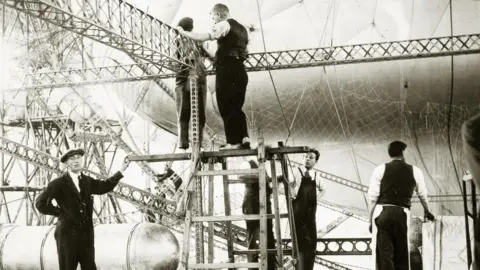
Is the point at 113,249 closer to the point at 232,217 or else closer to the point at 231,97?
the point at 231,97

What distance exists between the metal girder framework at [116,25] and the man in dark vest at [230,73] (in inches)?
34.6

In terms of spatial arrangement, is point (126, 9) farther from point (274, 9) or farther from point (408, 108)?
point (408, 108)

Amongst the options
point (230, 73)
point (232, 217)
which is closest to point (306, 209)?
point (232, 217)

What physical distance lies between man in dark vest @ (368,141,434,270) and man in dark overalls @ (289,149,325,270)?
→ 1001 millimetres

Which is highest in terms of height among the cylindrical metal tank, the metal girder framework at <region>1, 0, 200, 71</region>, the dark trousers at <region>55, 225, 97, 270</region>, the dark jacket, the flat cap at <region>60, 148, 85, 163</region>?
the metal girder framework at <region>1, 0, 200, 71</region>

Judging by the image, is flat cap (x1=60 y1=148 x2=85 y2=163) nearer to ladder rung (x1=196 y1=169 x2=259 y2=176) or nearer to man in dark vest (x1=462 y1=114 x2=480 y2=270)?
ladder rung (x1=196 y1=169 x2=259 y2=176)

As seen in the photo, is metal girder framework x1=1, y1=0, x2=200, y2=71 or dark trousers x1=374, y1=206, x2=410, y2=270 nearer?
dark trousers x1=374, y1=206, x2=410, y2=270

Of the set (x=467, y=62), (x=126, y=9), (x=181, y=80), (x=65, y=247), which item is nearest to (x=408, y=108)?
(x=467, y=62)

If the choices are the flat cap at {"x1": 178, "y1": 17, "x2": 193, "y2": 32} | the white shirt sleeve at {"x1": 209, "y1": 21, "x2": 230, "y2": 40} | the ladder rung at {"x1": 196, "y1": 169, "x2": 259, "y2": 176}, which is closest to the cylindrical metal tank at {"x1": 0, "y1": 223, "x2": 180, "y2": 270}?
the flat cap at {"x1": 178, "y1": 17, "x2": 193, "y2": 32}

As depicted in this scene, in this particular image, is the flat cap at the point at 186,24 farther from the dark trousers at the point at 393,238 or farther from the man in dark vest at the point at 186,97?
the dark trousers at the point at 393,238

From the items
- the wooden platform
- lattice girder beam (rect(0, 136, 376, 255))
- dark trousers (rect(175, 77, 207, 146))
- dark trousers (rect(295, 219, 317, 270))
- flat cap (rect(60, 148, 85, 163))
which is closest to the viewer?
the wooden platform

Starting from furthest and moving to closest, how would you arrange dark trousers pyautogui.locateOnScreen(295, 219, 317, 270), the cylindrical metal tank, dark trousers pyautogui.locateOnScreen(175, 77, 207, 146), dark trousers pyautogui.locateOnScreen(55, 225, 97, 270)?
1. the cylindrical metal tank
2. dark trousers pyautogui.locateOnScreen(175, 77, 207, 146)
3. dark trousers pyautogui.locateOnScreen(295, 219, 317, 270)
4. dark trousers pyautogui.locateOnScreen(55, 225, 97, 270)

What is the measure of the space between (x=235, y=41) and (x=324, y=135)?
489 cm

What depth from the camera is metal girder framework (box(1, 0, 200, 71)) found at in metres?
6.81
